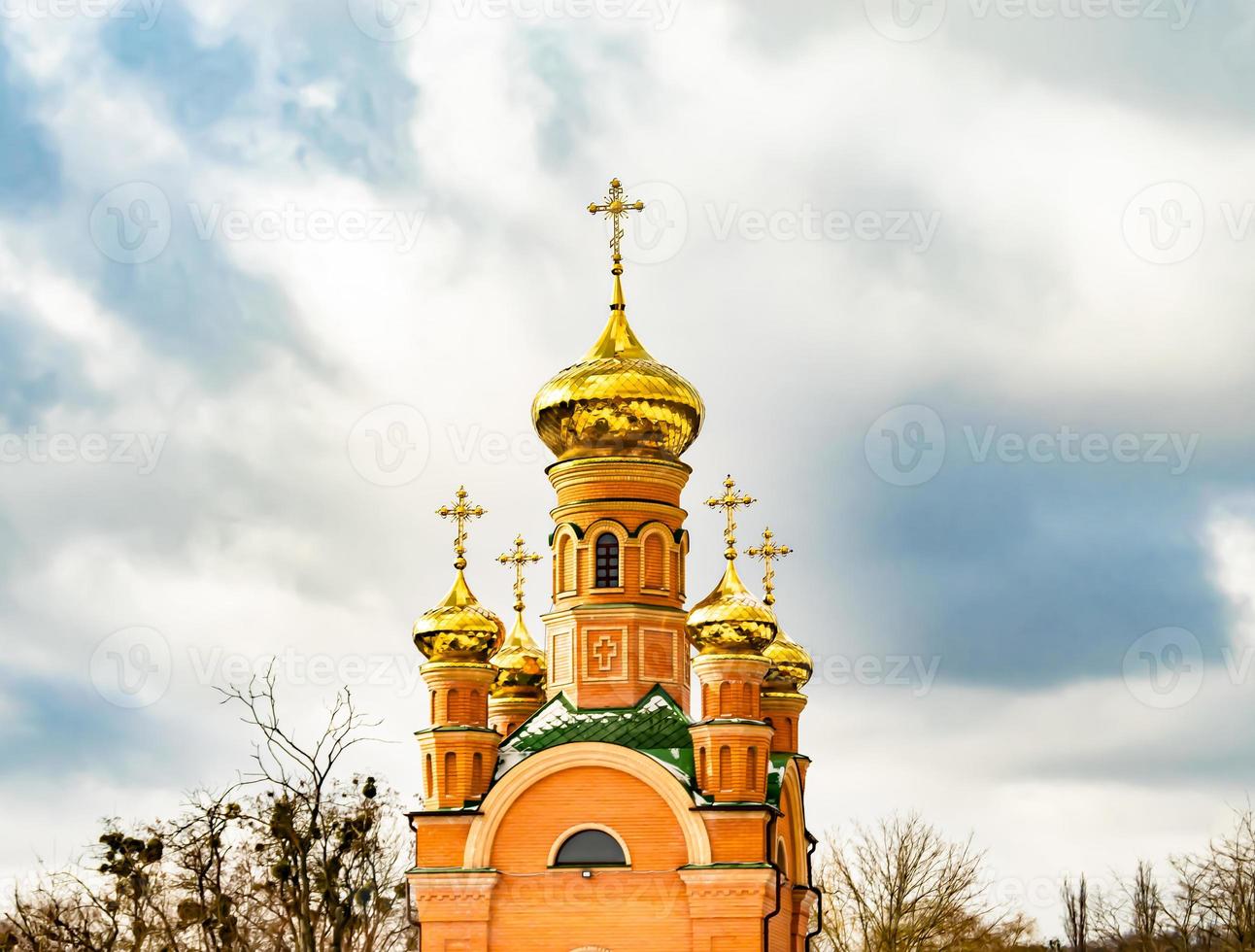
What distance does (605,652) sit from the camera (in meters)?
28.7

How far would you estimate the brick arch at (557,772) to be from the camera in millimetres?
26453

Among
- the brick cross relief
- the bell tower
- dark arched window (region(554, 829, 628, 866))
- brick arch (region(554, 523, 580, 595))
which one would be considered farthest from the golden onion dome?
dark arched window (region(554, 829, 628, 866))

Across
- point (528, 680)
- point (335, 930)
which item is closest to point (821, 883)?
point (528, 680)

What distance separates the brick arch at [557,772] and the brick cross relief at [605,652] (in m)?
2.10

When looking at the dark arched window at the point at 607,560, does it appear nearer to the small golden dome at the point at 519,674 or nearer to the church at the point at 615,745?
the church at the point at 615,745

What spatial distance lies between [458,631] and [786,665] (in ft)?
23.6

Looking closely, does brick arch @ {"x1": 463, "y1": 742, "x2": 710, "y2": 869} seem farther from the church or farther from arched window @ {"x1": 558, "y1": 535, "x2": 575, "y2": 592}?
arched window @ {"x1": 558, "y1": 535, "x2": 575, "y2": 592}

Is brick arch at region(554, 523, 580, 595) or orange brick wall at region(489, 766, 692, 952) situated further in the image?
brick arch at region(554, 523, 580, 595)

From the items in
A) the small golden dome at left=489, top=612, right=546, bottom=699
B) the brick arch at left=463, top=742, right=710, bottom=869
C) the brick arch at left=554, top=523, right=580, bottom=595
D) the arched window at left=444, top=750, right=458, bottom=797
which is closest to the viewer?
the brick arch at left=463, top=742, right=710, bottom=869

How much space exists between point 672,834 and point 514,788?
7.92ft

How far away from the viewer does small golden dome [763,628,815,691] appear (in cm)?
3228

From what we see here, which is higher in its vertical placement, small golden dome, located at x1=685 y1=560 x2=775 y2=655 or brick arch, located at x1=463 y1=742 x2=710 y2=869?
small golden dome, located at x1=685 y1=560 x2=775 y2=655

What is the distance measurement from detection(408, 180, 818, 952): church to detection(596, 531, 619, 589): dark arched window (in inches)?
1.1

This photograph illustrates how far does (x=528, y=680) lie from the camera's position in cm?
3247
